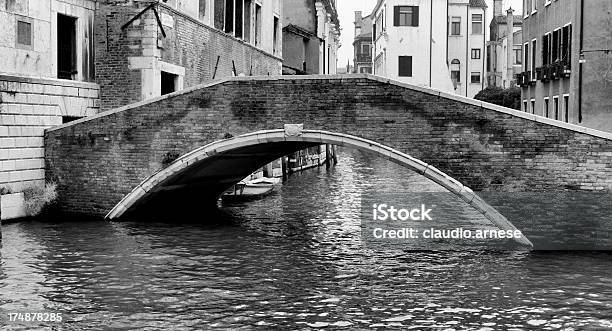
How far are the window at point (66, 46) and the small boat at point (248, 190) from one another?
4913mm

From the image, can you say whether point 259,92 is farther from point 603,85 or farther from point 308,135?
point 603,85

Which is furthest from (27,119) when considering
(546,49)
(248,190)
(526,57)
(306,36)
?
(306,36)

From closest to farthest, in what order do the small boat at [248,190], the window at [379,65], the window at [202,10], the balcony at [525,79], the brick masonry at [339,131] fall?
the brick masonry at [339,131] < the small boat at [248,190] < the window at [202,10] < the balcony at [525,79] < the window at [379,65]

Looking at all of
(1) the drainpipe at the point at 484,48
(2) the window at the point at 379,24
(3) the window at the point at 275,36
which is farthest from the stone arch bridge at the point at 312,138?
(1) the drainpipe at the point at 484,48

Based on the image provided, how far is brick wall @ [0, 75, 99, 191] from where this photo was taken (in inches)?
589

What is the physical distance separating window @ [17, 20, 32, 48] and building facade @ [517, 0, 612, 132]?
478 inches

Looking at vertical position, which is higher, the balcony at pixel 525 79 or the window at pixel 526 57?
the window at pixel 526 57

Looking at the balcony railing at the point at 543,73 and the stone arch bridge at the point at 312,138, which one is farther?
the balcony railing at the point at 543,73

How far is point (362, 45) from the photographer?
7500cm

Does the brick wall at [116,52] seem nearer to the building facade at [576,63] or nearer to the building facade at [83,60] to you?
the building facade at [83,60]

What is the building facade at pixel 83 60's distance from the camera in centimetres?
1520

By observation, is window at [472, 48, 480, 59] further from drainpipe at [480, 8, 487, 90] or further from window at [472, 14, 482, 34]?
window at [472, 14, 482, 34]

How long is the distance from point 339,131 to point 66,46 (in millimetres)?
5799

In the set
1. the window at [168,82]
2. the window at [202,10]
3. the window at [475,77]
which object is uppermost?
the window at [475,77]
